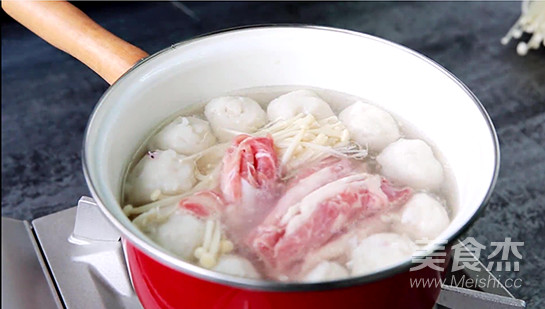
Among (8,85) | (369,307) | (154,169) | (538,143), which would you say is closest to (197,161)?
(154,169)

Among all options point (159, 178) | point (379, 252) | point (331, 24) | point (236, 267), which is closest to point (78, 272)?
point (159, 178)

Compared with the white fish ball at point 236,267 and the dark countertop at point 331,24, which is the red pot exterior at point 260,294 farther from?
the dark countertop at point 331,24

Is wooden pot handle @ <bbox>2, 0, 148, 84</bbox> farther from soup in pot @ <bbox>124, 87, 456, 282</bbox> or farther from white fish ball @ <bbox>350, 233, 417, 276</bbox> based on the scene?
white fish ball @ <bbox>350, 233, 417, 276</bbox>

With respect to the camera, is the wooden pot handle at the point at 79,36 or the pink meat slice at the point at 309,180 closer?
the pink meat slice at the point at 309,180

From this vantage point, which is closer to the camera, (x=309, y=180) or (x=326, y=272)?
(x=326, y=272)

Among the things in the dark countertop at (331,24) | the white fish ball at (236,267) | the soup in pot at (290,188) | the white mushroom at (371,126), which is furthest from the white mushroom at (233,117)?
the dark countertop at (331,24)

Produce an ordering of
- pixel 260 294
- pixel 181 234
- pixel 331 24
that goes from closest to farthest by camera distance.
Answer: pixel 260 294
pixel 181 234
pixel 331 24

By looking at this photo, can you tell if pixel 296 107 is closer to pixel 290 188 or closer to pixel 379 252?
pixel 290 188
